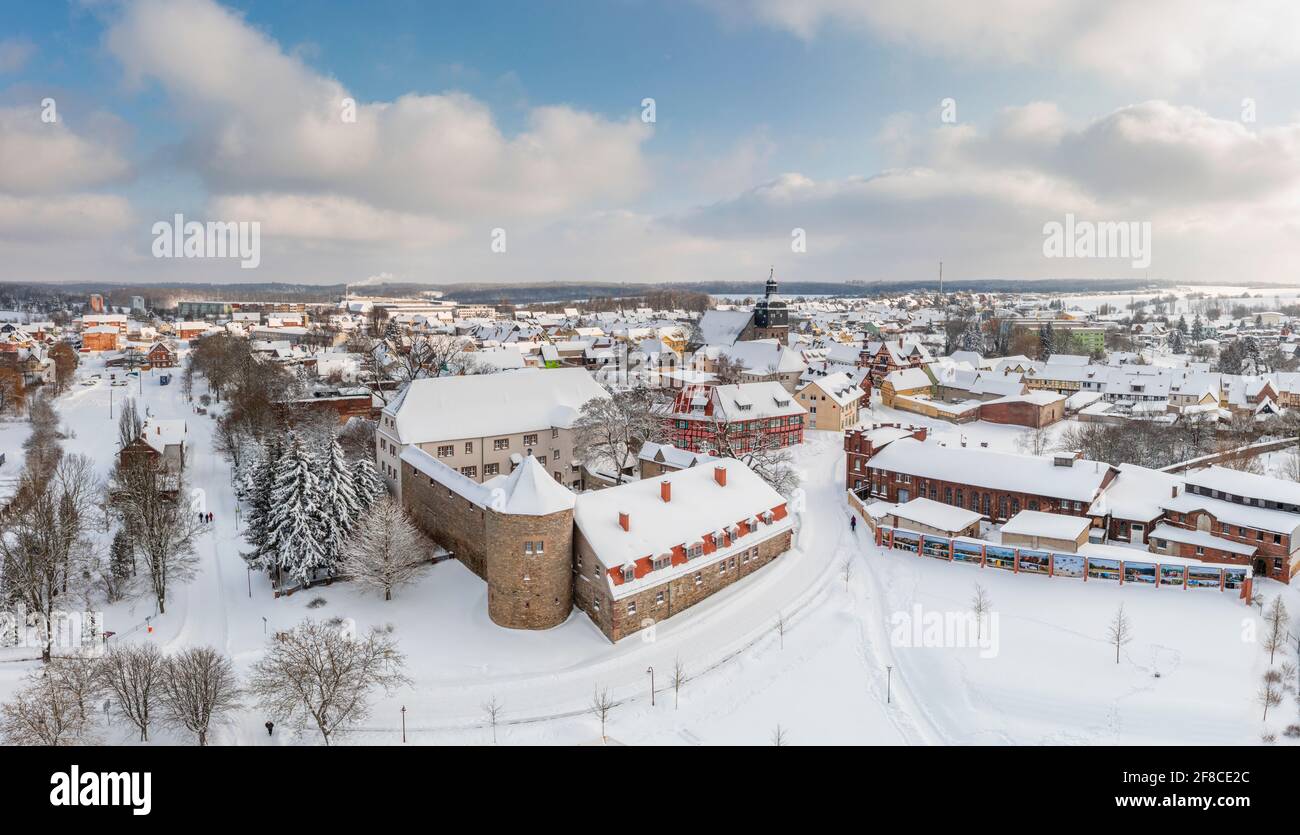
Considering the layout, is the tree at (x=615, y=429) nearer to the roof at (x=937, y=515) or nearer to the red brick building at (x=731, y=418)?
the red brick building at (x=731, y=418)

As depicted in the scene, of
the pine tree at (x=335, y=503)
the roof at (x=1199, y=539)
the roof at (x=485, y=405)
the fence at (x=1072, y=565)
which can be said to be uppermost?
the roof at (x=485, y=405)

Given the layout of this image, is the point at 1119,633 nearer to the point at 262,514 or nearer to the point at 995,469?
the point at 995,469

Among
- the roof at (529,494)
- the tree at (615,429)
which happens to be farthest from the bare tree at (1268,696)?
the tree at (615,429)

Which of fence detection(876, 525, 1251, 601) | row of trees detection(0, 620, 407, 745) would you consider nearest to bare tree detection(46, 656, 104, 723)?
row of trees detection(0, 620, 407, 745)
